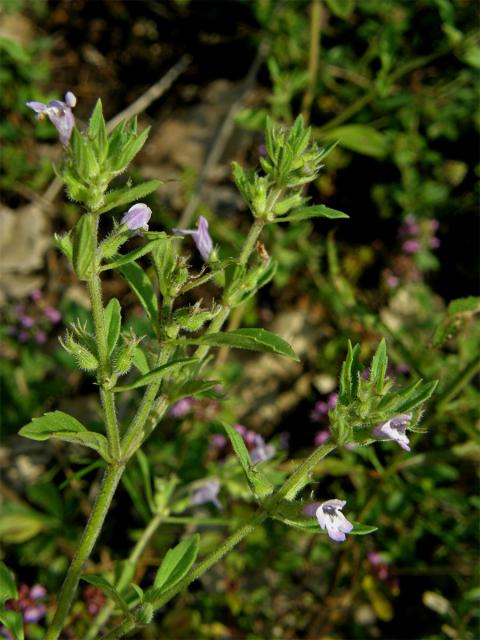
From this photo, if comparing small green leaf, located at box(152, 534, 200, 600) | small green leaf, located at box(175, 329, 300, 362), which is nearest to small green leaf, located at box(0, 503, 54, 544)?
small green leaf, located at box(152, 534, 200, 600)

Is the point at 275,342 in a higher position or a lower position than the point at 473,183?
higher

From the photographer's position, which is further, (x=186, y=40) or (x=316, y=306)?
(x=186, y=40)

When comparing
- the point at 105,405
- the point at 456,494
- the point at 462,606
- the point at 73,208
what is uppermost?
the point at 105,405

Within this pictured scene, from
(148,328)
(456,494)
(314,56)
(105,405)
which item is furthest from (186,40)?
(105,405)

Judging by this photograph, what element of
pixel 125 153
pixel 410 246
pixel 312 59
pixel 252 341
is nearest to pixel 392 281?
pixel 410 246

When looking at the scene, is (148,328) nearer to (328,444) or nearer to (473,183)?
(328,444)

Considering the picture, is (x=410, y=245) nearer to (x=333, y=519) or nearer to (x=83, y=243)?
(x=333, y=519)
